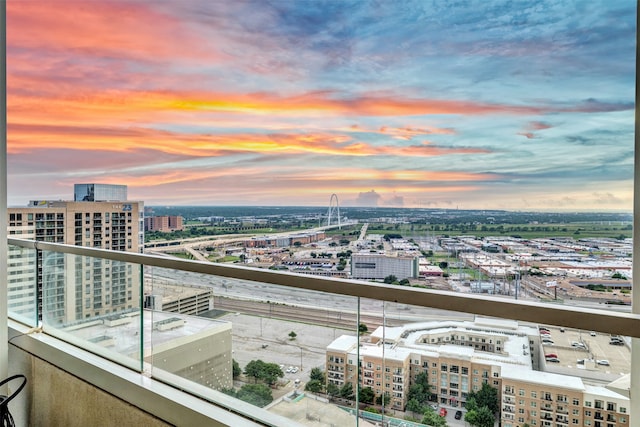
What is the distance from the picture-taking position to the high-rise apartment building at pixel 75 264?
7.50 feet

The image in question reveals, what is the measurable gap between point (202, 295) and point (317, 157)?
3.82 ft

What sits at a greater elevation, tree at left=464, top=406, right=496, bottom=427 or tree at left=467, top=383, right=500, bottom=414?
tree at left=467, top=383, right=500, bottom=414

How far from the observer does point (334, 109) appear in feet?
8.02

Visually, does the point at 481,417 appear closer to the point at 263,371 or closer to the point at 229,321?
the point at 263,371

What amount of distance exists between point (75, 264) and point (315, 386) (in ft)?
6.02

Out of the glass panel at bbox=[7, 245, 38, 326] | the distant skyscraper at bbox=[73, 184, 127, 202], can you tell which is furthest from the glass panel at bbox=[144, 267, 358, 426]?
the distant skyscraper at bbox=[73, 184, 127, 202]

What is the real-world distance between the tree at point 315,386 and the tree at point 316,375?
0.04ft

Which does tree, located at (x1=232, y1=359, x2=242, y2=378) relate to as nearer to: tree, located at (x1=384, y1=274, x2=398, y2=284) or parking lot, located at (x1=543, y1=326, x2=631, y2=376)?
tree, located at (x1=384, y1=274, x2=398, y2=284)

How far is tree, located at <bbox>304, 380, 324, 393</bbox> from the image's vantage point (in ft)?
4.92

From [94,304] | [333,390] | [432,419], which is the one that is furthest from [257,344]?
[94,304]

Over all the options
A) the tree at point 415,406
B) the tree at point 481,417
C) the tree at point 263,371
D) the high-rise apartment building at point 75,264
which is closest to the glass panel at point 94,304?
the high-rise apartment building at point 75,264

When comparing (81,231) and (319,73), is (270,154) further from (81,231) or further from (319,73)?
(81,231)

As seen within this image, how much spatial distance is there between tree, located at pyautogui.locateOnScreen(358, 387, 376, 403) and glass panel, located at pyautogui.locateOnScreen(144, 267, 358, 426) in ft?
0.11

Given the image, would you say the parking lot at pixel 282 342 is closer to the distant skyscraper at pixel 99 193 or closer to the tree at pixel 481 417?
the tree at pixel 481 417
